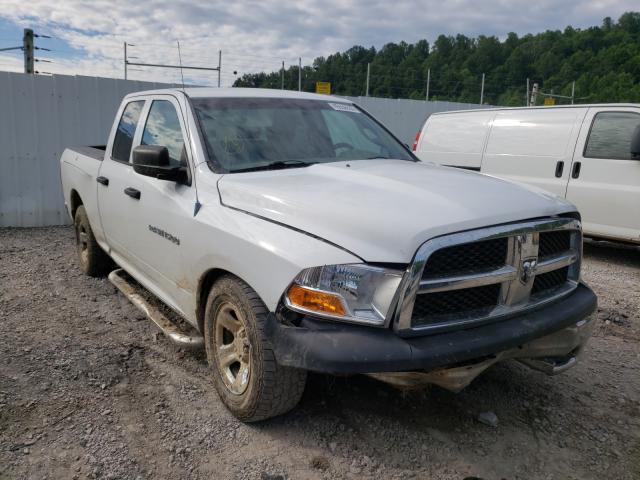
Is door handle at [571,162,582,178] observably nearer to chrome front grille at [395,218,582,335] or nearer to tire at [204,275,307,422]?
chrome front grille at [395,218,582,335]

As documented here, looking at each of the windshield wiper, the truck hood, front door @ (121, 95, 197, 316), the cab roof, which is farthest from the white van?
front door @ (121, 95, 197, 316)

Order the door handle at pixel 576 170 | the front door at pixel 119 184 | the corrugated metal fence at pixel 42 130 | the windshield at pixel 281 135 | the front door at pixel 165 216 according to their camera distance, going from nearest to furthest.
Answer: the front door at pixel 165 216 < the windshield at pixel 281 135 < the front door at pixel 119 184 < the door handle at pixel 576 170 < the corrugated metal fence at pixel 42 130

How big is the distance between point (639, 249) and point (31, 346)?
24.9 feet

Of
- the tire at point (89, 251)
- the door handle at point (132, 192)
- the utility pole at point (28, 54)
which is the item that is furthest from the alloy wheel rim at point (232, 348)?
the utility pole at point (28, 54)

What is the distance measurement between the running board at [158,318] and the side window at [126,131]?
1.05m

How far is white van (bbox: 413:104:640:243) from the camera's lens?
6277 millimetres

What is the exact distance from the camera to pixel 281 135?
3523mm

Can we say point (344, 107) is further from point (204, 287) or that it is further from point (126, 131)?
point (204, 287)

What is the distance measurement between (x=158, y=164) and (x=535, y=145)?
544 cm

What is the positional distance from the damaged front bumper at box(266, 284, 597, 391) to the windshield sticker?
87.3 inches

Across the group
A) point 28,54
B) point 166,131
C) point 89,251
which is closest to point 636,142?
point 166,131

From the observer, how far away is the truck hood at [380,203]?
2299 millimetres

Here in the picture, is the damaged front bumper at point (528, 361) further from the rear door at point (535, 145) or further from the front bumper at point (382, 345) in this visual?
the rear door at point (535, 145)

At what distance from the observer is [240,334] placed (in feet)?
9.20
